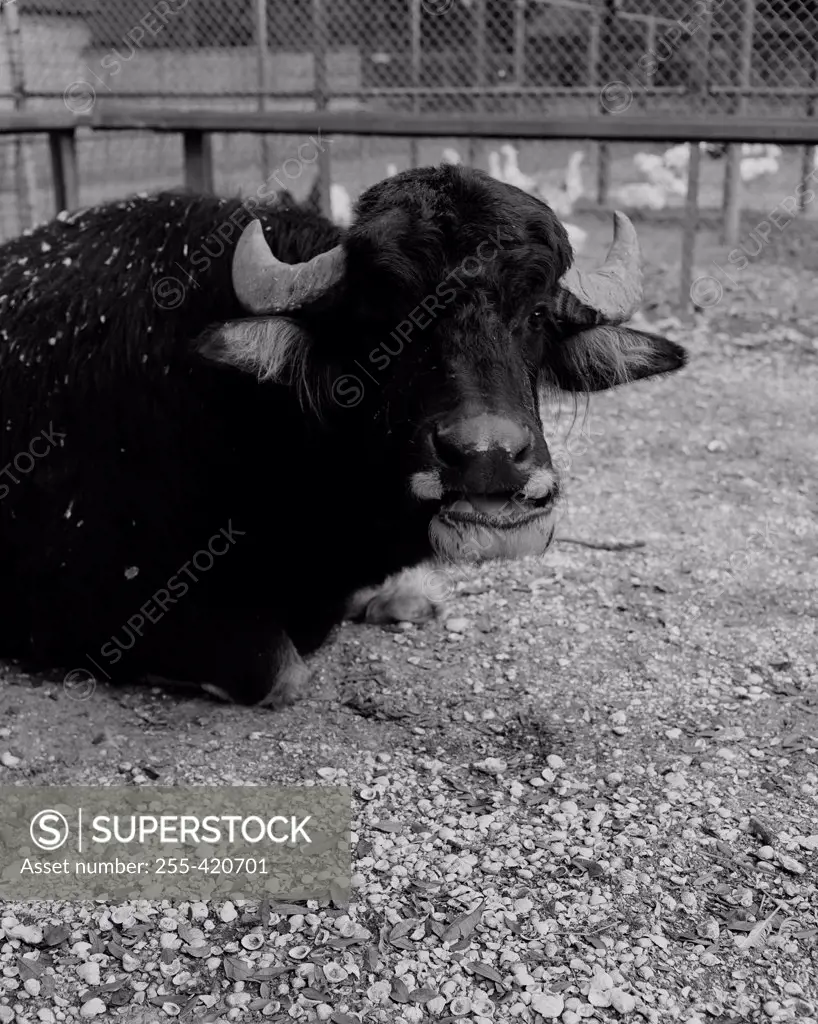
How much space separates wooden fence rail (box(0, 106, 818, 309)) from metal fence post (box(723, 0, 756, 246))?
186cm

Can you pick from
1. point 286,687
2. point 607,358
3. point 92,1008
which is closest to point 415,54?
point 607,358

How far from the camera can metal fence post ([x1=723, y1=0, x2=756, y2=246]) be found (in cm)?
987

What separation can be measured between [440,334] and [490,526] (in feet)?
1.94

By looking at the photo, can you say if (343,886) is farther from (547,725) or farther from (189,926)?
(547,725)

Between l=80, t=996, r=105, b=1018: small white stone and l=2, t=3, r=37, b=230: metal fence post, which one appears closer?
l=80, t=996, r=105, b=1018: small white stone

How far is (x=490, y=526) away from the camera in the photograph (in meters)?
3.19

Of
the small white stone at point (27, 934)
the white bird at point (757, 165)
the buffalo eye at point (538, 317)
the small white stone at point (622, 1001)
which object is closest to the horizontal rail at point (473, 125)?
the buffalo eye at point (538, 317)

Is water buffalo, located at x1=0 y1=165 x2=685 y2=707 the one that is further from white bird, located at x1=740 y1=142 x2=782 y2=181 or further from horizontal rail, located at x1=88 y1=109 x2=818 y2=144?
white bird, located at x1=740 y1=142 x2=782 y2=181

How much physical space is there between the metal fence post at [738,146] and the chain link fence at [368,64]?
0.94 feet

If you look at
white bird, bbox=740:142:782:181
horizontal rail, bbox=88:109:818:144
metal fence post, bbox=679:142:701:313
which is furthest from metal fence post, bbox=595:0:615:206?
horizontal rail, bbox=88:109:818:144

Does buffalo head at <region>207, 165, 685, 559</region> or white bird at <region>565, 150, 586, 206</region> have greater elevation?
buffalo head at <region>207, 165, 685, 559</region>

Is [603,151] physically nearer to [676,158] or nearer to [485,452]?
[676,158]

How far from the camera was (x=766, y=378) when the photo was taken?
773 cm

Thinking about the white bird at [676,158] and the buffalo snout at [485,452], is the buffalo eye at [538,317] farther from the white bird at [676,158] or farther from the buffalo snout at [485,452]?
the white bird at [676,158]
